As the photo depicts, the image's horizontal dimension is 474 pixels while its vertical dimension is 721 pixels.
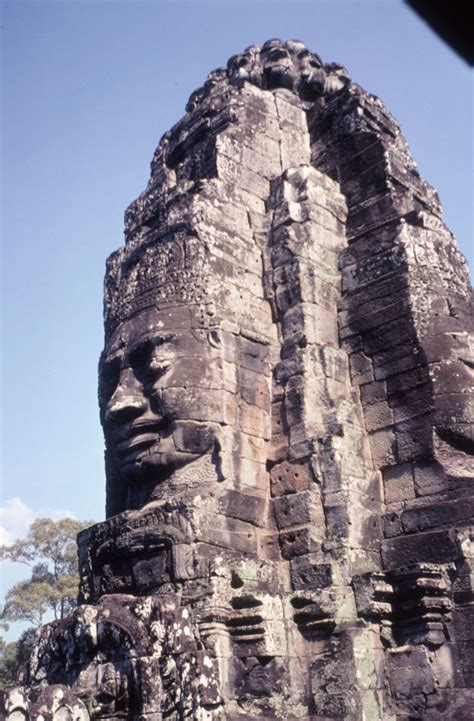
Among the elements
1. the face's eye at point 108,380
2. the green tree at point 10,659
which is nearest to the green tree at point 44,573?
the green tree at point 10,659

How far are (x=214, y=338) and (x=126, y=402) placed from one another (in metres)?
1.14

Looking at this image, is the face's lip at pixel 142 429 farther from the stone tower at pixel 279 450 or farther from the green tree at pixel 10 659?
the green tree at pixel 10 659

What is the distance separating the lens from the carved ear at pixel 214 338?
7656 mm

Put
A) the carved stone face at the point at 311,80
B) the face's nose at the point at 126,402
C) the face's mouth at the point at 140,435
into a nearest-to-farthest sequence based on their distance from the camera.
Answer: the face's mouth at the point at 140,435 → the face's nose at the point at 126,402 → the carved stone face at the point at 311,80

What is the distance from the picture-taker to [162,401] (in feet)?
24.1

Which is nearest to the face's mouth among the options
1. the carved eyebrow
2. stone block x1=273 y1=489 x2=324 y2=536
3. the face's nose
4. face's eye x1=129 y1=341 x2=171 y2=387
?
the face's nose

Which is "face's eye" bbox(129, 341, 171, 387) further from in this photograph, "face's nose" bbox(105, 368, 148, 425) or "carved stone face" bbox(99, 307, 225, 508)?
"face's nose" bbox(105, 368, 148, 425)

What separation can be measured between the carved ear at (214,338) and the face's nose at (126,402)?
0.90 metres

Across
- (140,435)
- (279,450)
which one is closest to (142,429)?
(140,435)

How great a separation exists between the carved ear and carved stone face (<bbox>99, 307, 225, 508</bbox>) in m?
0.01

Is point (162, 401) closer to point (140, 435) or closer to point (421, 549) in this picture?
point (140, 435)

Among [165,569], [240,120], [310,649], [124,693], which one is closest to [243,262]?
[240,120]

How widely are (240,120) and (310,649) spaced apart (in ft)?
21.9

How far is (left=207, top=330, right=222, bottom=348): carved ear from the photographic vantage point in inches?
301
